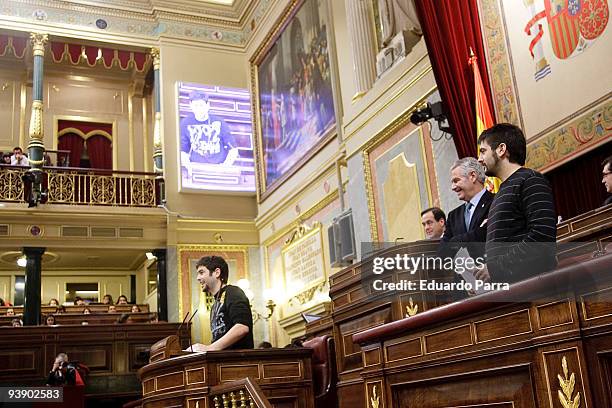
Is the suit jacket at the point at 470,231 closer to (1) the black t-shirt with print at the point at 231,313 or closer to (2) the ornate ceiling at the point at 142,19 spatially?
(1) the black t-shirt with print at the point at 231,313

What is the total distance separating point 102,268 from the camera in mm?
14859

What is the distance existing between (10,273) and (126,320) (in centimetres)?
453

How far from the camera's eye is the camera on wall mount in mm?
6223

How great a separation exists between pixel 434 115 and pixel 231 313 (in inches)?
117

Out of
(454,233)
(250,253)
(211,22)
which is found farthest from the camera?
(211,22)

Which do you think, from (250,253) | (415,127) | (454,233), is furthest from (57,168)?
(454,233)

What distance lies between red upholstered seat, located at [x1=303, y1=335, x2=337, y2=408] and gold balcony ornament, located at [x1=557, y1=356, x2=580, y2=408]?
2787 millimetres

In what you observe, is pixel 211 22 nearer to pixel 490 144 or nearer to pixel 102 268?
→ pixel 102 268

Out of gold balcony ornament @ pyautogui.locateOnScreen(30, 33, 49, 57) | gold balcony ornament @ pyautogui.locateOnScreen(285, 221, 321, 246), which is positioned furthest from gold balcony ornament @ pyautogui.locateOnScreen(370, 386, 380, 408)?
gold balcony ornament @ pyautogui.locateOnScreen(30, 33, 49, 57)

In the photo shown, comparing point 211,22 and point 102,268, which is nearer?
point 211,22

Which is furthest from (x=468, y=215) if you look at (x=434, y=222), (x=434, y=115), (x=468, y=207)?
(x=434, y=115)

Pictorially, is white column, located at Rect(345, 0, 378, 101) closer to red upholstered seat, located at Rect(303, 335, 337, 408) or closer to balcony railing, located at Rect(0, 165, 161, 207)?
red upholstered seat, located at Rect(303, 335, 337, 408)

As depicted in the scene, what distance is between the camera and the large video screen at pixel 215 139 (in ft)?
41.1

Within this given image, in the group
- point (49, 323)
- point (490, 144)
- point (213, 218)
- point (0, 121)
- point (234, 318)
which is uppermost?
point (0, 121)
